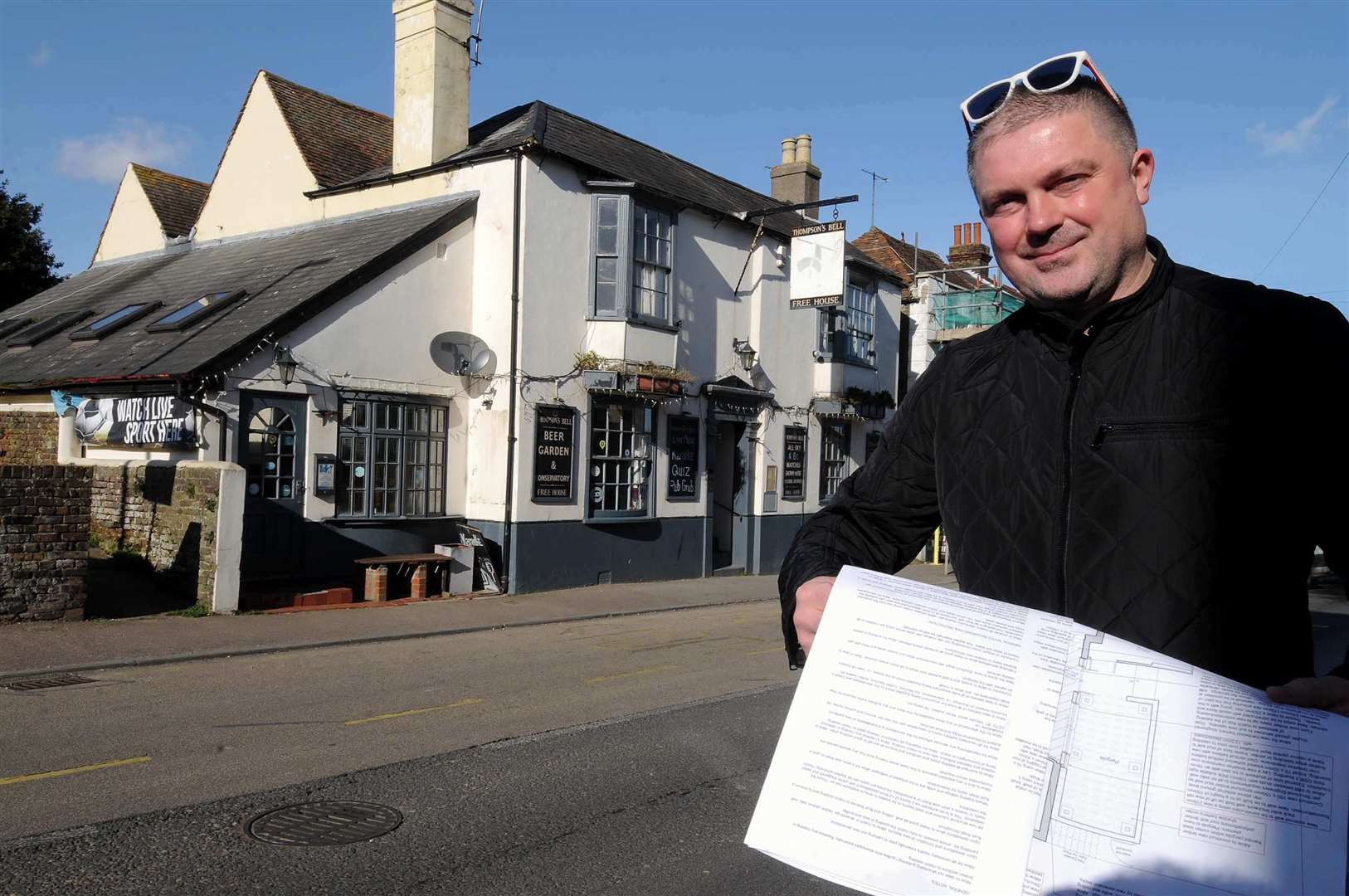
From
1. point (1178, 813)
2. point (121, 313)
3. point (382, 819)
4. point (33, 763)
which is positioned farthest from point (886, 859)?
point (121, 313)

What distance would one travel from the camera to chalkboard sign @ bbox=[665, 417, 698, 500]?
18297 mm

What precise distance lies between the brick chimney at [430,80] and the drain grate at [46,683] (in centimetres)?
1019

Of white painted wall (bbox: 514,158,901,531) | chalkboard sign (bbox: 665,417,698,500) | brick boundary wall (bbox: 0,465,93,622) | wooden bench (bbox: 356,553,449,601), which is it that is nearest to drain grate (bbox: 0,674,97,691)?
brick boundary wall (bbox: 0,465,93,622)

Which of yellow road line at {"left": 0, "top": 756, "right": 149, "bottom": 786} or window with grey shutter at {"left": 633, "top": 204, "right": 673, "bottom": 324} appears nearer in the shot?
yellow road line at {"left": 0, "top": 756, "right": 149, "bottom": 786}

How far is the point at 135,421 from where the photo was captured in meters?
13.6

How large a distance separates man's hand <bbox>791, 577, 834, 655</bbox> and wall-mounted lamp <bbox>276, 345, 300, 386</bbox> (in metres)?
12.8

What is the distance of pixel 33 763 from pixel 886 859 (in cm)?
661

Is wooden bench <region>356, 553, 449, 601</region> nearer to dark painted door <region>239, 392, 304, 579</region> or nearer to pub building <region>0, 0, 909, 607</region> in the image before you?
pub building <region>0, 0, 909, 607</region>

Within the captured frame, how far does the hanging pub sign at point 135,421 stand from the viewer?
12.9 meters

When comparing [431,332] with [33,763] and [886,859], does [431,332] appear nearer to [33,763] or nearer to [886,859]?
[33,763]

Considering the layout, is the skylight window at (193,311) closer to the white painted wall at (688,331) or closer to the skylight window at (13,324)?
the white painted wall at (688,331)

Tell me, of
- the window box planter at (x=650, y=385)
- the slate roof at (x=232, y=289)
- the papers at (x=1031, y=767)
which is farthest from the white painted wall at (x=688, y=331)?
the papers at (x=1031, y=767)

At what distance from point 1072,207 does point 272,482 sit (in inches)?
526

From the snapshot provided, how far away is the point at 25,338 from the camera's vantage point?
18469 mm
